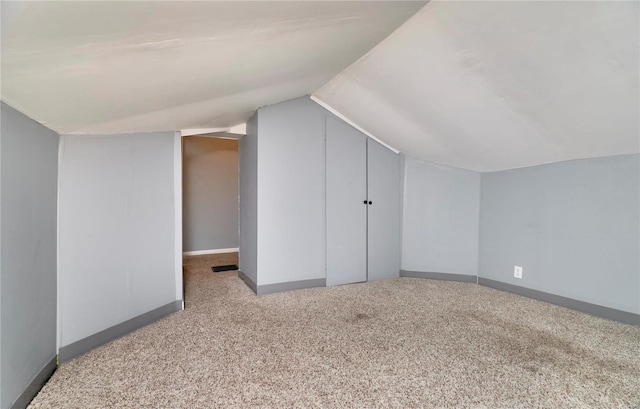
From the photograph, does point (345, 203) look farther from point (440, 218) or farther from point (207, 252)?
point (207, 252)

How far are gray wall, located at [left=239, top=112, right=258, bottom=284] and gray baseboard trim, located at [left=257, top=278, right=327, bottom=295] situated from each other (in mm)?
131

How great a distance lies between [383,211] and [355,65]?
2.02 meters

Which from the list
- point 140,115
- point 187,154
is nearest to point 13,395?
point 140,115

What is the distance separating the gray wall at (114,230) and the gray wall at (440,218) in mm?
2968

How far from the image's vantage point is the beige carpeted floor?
1608mm

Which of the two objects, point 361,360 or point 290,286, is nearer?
point 361,360

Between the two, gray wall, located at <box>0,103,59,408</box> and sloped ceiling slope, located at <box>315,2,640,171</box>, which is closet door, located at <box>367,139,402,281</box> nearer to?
sloped ceiling slope, located at <box>315,2,640,171</box>

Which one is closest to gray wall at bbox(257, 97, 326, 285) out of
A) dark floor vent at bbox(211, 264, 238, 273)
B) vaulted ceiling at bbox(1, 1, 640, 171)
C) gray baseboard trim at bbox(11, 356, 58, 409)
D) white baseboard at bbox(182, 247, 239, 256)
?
vaulted ceiling at bbox(1, 1, 640, 171)

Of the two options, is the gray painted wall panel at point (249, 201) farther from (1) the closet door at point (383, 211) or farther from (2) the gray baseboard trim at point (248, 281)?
(1) the closet door at point (383, 211)

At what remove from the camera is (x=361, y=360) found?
198cm

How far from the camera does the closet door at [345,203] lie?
12.3ft

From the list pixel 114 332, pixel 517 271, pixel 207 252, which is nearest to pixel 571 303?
pixel 517 271

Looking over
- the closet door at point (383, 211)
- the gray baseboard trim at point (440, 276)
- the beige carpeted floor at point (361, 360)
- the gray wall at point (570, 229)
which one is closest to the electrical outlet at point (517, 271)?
the gray wall at point (570, 229)

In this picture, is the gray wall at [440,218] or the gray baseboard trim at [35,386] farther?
the gray wall at [440,218]
